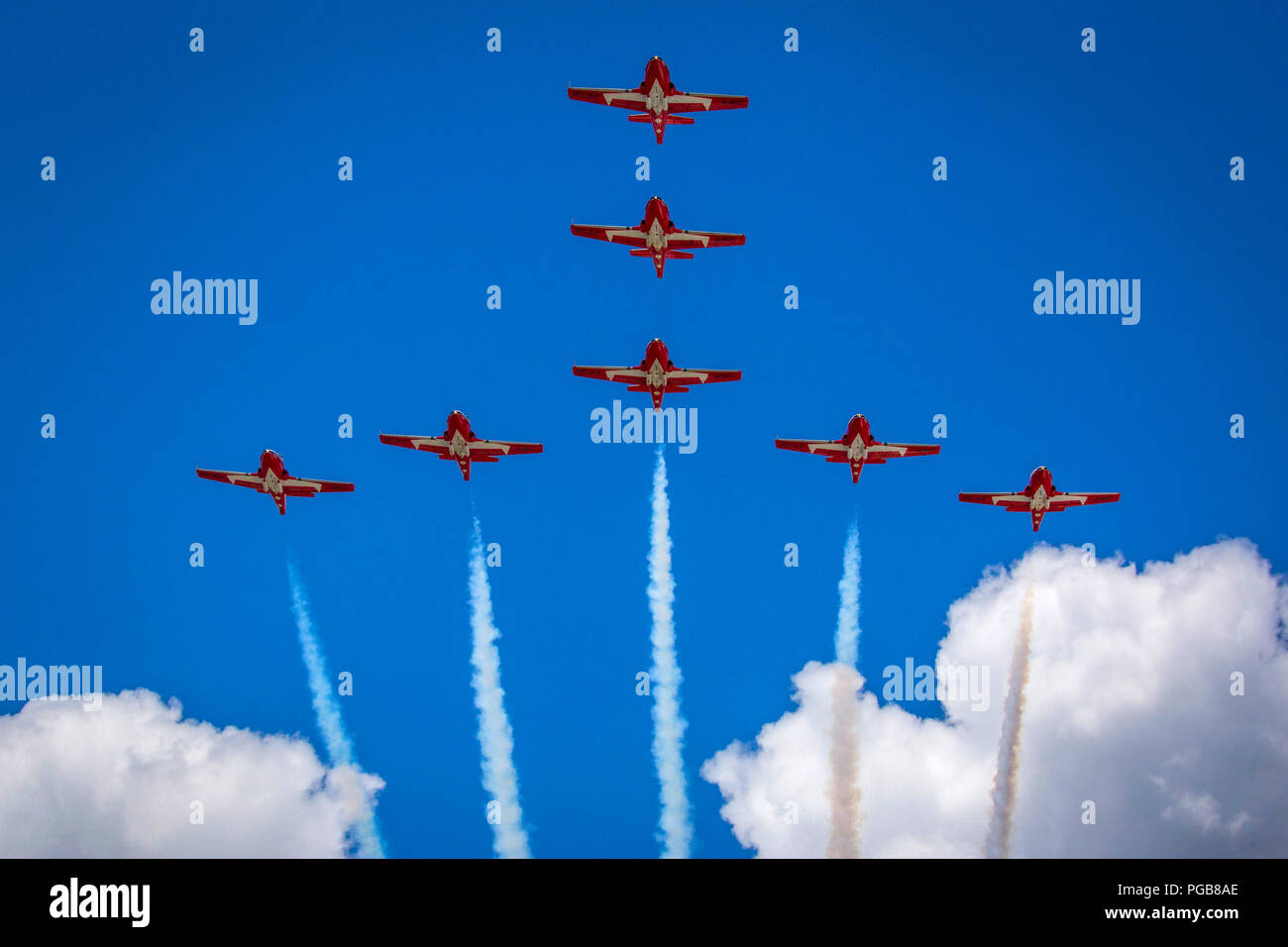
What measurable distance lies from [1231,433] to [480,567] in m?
63.2

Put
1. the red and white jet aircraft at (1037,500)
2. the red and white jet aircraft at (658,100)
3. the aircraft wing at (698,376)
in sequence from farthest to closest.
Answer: the red and white jet aircraft at (1037,500)
the aircraft wing at (698,376)
the red and white jet aircraft at (658,100)

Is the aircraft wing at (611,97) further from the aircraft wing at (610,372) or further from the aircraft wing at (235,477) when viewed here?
the aircraft wing at (235,477)

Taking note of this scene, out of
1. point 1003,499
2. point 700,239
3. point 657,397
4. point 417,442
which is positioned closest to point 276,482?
point 417,442

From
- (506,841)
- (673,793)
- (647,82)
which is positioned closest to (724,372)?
(647,82)

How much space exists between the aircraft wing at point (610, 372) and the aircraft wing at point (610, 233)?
32.1ft

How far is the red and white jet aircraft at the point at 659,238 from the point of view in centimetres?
8625

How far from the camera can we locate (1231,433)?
3688 inches

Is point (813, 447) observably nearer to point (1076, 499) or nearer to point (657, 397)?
point (657, 397)

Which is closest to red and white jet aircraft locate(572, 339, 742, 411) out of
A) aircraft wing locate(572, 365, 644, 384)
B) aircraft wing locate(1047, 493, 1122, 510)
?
aircraft wing locate(572, 365, 644, 384)

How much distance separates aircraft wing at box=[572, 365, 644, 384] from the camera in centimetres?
8881

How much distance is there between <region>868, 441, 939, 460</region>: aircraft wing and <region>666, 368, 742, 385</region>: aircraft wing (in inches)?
492

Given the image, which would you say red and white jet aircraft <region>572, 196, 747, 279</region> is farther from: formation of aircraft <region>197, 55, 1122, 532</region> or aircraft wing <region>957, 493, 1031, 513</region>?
aircraft wing <region>957, 493, 1031, 513</region>

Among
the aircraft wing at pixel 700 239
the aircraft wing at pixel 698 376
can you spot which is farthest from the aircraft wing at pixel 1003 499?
the aircraft wing at pixel 700 239
